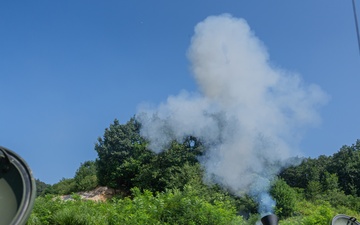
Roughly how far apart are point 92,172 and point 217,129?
757 inches

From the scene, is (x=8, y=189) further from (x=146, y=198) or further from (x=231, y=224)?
(x=146, y=198)

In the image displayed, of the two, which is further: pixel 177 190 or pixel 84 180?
pixel 84 180

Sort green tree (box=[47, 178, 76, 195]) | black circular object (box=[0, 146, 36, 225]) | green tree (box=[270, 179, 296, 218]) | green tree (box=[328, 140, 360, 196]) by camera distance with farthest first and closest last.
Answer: green tree (box=[47, 178, 76, 195]) → green tree (box=[328, 140, 360, 196]) → green tree (box=[270, 179, 296, 218]) → black circular object (box=[0, 146, 36, 225])

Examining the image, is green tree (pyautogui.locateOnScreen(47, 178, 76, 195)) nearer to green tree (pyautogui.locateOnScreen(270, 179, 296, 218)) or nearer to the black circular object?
green tree (pyautogui.locateOnScreen(270, 179, 296, 218))

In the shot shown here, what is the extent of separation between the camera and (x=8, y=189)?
3.10 metres

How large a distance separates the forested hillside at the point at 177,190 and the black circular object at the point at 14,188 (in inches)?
323

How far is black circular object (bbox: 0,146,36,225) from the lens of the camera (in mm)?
2932

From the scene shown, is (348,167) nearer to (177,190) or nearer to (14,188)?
(177,190)

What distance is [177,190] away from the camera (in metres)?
13.3

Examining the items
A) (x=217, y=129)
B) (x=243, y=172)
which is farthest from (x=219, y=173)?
(x=243, y=172)

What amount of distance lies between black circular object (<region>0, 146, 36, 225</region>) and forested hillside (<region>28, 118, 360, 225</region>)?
8201mm

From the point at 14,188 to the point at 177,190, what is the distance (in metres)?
10.4

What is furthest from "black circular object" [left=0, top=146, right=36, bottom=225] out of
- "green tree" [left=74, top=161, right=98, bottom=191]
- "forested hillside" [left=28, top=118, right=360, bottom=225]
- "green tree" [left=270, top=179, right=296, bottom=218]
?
"green tree" [left=74, top=161, right=98, bottom=191]

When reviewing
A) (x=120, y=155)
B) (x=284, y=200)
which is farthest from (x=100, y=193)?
(x=284, y=200)
